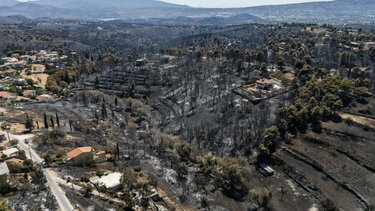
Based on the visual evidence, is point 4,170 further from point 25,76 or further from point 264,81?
point 25,76

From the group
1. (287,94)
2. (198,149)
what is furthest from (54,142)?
(287,94)

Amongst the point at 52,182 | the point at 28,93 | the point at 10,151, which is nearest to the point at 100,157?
the point at 52,182

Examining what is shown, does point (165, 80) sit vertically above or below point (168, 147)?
above

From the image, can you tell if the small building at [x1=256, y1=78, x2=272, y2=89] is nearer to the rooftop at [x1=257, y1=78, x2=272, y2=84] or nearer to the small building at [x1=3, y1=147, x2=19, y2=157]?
the rooftop at [x1=257, y1=78, x2=272, y2=84]

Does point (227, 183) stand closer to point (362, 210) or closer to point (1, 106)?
point (362, 210)

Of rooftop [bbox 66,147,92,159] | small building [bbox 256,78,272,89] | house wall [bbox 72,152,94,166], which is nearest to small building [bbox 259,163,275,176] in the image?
house wall [bbox 72,152,94,166]
